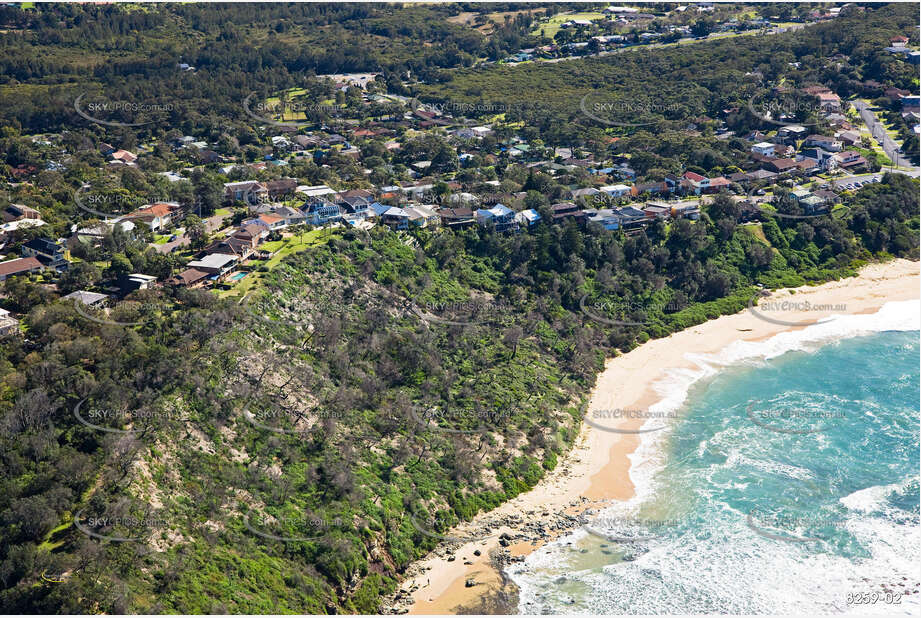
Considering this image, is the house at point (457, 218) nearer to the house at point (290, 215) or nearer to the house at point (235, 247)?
the house at point (290, 215)

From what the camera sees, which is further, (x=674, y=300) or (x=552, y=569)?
(x=674, y=300)

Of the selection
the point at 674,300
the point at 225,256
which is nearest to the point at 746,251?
the point at 674,300

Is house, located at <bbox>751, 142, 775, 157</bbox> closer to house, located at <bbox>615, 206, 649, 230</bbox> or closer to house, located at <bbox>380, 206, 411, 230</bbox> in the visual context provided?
house, located at <bbox>615, 206, 649, 230</bbox>

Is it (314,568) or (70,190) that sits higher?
(70,190)

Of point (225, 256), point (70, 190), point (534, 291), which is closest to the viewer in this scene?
point (225, 256)

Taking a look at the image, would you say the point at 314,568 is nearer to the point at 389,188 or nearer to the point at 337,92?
the point at 389,188

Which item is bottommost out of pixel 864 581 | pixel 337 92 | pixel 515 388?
pixel 864 581

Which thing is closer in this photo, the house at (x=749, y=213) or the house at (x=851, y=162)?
the house at (x=749, y=213)

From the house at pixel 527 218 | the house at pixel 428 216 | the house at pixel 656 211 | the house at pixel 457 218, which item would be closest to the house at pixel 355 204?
the house at pixel 428 216

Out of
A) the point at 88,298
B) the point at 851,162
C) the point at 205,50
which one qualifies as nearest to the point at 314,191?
the point at 88,298
